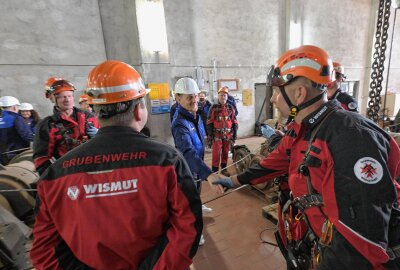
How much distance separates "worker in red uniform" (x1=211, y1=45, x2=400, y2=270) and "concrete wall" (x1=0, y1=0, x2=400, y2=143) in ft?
22.0

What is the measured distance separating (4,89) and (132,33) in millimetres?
4248

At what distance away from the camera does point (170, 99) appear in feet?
26.6

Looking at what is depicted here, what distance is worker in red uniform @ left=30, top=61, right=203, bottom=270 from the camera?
1037mm

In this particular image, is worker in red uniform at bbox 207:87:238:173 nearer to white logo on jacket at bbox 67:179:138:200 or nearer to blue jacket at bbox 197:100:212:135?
blue jacket at bbox 197:100:212:135

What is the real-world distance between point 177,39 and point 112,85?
8.40m

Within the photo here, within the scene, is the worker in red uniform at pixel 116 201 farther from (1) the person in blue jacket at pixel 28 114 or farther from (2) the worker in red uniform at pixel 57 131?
(1) the person in blue jacket at pixel 28 114

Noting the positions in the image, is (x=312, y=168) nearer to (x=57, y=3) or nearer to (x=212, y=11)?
(x=57, y=3)

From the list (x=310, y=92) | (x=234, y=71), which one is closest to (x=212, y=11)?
(x=234, y=71)

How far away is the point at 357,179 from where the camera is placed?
1000mm

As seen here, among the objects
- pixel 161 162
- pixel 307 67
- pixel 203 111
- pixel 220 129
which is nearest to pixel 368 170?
pixel 307 67

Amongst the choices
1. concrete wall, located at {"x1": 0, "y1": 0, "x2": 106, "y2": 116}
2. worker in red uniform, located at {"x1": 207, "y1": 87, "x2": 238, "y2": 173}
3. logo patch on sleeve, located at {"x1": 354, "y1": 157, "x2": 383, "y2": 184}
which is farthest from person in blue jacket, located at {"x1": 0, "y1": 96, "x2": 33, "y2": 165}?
logo patch on sleeve, located at {"x1": 354, "y1": 157, "x2": 383, "y2": 184}

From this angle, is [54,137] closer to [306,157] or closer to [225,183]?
[225,183]

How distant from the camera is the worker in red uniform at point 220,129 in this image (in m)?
6.11

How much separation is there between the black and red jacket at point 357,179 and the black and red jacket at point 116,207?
2.44ft
